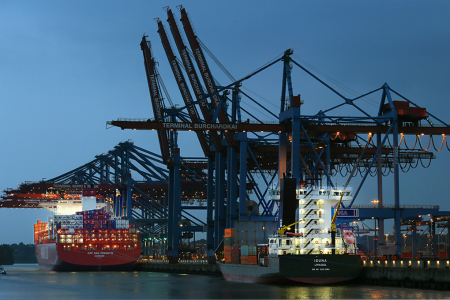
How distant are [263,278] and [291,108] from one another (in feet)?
60.7

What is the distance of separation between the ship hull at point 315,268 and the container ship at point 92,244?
49321 millimetres

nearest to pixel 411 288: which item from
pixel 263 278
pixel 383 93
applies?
pixel 263 278

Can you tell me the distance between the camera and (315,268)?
1559 inches

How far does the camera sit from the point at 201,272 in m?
68.9

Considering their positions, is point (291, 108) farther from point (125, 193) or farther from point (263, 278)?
point (125, 193)

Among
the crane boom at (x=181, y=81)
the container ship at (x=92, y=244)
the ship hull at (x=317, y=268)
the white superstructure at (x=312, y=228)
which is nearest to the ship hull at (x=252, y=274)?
the ship hull at (x=317, y=268)

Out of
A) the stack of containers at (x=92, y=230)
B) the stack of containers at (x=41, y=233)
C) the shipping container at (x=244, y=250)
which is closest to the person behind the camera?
the shipping container at (x=244, y=250)

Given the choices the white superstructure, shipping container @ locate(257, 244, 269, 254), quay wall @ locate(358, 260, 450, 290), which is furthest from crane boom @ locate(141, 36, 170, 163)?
quay wall @ locate(358, 260, 450, 290)

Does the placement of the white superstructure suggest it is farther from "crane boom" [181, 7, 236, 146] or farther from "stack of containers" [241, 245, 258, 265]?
"crane boom" [181, 7, 236, 146]

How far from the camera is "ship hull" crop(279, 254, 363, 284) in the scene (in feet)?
130

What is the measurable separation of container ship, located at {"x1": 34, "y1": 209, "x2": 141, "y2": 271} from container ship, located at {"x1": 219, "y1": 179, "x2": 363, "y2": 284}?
4157 centimetres

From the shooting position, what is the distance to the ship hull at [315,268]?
39625 mm

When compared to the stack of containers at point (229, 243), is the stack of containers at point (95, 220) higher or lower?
higher

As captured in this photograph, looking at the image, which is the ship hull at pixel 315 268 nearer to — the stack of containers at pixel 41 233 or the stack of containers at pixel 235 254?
the stack of containers at pixel 235 254
